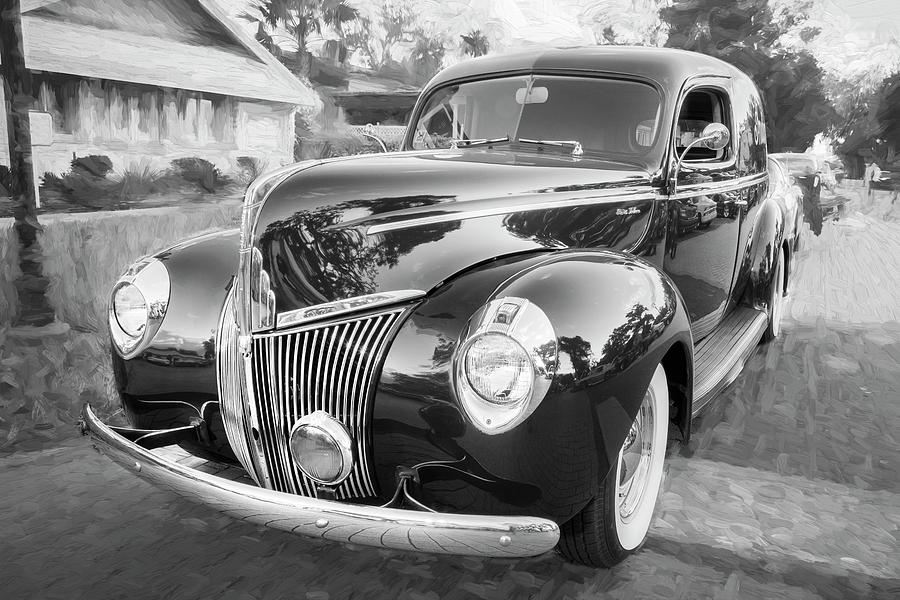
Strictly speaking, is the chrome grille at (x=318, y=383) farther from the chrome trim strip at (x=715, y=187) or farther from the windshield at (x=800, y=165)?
the windshield at (x=800, y=165)

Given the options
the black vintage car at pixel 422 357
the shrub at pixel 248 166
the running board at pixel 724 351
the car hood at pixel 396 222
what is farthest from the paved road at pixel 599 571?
the shrub at pixel 248 166

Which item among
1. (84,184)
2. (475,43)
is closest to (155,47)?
(84,184)

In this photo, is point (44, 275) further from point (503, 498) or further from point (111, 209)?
point (111, 209)

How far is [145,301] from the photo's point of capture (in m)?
2.72

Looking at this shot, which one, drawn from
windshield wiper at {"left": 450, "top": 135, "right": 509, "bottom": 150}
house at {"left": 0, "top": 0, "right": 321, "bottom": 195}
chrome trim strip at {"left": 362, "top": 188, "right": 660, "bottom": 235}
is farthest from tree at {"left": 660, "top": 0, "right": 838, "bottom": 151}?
chrome trim strip at {"left": 362, "top": 188, "right": 660, "bottom": 235}

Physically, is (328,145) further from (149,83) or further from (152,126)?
(149,83)

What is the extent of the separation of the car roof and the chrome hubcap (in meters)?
1.72

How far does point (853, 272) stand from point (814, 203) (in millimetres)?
4839

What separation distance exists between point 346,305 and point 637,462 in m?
1.28

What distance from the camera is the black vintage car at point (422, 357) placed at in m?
1.99

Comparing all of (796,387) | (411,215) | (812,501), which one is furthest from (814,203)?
(411,215)

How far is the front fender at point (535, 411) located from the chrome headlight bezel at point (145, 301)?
3.40ft

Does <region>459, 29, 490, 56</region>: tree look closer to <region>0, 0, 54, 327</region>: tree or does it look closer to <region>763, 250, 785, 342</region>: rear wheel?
<region>0, 0, 54, 327</region>: tree

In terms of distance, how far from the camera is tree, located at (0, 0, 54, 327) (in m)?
5.85
